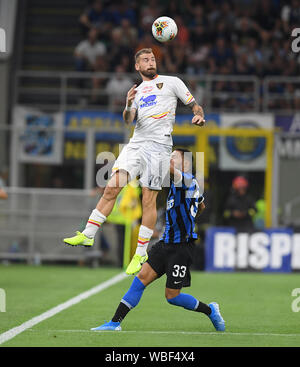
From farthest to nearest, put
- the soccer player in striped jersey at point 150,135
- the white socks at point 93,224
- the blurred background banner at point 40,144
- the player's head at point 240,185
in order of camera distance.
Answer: the blurred background banner at point 40,144, the player's head at point 240,185, the soccer player in striped jersey at point 150,135, the white socks at point 93,224

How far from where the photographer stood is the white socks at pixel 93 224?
10344mm

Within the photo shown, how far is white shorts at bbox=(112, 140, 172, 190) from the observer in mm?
10742

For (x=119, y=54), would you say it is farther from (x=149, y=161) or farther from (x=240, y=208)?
(x=149, y=161)

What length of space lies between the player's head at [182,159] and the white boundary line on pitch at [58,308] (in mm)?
2396

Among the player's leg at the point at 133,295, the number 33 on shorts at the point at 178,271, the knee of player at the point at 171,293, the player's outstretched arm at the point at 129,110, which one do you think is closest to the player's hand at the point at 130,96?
the player's outstretched arm at the point at 129,110

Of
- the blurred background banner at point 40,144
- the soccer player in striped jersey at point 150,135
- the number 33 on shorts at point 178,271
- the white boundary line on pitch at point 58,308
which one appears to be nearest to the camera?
the white boundary line on pitch at point 58,308

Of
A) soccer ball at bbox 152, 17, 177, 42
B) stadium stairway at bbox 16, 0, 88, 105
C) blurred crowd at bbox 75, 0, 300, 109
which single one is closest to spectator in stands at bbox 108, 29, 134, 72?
blurred crowd at bbox 75, 0, 300, 109

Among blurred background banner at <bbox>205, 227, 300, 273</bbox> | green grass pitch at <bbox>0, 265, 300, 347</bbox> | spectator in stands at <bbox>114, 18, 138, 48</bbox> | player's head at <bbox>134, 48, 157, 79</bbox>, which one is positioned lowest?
green grass pitch at <bbox>0, 265, 300, 347</bbox>

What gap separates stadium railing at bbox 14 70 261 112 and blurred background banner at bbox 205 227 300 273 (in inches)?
183

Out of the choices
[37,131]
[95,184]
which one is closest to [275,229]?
[95,184]

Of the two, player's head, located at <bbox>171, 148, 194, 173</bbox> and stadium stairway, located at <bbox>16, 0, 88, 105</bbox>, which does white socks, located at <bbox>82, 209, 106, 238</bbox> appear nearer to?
player's head, located at <bbox>171, 148, 194, 173</bbox>

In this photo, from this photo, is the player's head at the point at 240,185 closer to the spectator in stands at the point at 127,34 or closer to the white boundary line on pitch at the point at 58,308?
the white boundary line on pitch at the point at 58,308

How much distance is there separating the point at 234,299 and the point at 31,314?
141 inches

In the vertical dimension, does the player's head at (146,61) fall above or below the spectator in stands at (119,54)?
below
